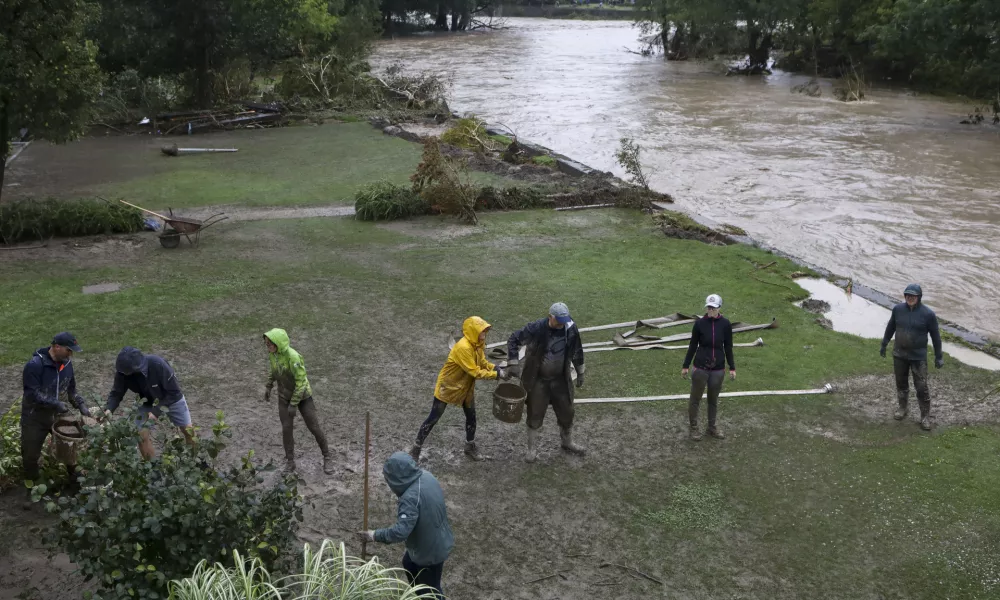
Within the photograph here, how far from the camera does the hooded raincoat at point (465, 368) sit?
8.22 metres

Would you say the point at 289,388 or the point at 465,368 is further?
the point at 465,368

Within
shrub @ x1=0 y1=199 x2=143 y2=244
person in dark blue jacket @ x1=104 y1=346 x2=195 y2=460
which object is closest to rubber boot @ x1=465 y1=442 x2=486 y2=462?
person in dark blue jacket @ x1=104 y1=346 x2=195 y2=460

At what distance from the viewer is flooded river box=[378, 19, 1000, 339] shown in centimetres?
1866

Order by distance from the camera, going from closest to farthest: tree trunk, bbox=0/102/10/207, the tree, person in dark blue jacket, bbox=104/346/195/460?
1. person in dark blue jacket, bbox=104/346/195/460
2. the tree
3. tree trunk, bbox=0/102/10/207

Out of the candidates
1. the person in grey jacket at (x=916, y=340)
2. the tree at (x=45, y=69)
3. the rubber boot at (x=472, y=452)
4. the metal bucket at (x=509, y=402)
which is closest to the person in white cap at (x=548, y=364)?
the metal bucket at (x=509, y=402)

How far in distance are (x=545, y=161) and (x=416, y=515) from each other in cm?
2086

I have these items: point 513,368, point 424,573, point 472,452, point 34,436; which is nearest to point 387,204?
point 513,368

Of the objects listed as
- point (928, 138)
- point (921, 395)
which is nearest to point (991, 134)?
point (928, 138)

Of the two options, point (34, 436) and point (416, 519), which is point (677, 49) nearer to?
point (34, 436)

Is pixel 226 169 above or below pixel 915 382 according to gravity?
above

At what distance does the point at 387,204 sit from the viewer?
18.9 metres

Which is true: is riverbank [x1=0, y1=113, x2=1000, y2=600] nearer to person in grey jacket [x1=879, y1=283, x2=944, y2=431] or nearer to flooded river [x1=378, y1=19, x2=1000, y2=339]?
person in grey jacket [x1=879, y1=283, x2=944, y2=431]

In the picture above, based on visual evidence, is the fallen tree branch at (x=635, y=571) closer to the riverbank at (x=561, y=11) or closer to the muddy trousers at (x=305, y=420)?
the muddy trousers at (x=305, y=420)

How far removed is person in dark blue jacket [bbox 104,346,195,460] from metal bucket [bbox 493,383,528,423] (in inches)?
109
